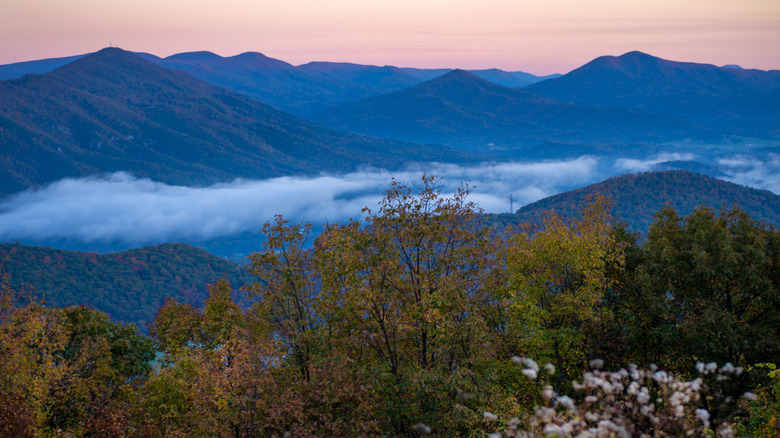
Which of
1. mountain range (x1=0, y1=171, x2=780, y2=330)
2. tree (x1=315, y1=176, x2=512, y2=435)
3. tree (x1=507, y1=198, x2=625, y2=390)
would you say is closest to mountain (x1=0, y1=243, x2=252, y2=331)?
mountain range (x1=0, y1=171, x2=780, y2=330)

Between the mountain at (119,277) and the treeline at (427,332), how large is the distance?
470 ft

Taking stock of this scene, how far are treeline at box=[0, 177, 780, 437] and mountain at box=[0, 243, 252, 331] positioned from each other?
470 ft

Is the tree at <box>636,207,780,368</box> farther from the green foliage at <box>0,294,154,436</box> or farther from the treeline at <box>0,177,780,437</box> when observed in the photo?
the green foliage at <box>0,294,154,436</box>

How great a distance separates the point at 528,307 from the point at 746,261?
7.66 m

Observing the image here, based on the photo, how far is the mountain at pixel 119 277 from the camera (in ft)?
546

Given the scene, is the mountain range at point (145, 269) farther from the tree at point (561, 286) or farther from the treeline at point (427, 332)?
the treeline at point (427, 332)

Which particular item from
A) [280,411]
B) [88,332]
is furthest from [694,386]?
[88,332]

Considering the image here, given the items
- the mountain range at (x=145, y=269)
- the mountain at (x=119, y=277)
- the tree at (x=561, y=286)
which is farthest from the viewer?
the mountain range at (x=145, y=269)

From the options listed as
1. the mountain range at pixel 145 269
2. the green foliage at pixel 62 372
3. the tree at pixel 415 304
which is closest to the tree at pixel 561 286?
the tree at pixel 415 304

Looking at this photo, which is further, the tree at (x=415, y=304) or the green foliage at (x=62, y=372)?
the green foliage at (x=62, y=372)

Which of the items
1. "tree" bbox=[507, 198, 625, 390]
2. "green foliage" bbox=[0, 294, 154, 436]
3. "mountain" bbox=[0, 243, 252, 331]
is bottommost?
"mountain" bbox=[0, 243, 252, 331]

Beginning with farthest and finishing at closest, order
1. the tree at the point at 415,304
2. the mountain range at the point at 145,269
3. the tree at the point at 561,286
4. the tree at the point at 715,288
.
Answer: the mountain range at the point at 145,269
the tree at the point at 561,286
the tree at the point at 715,288
the tree at the point at 415,304

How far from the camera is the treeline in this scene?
14664mm

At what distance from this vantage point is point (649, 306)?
20891 millimetres
